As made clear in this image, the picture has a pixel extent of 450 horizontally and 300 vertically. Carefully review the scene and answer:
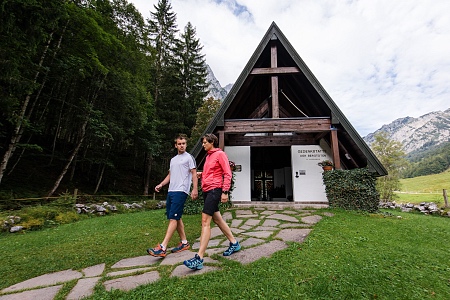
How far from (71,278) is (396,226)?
6.34m

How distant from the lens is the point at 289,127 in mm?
7367

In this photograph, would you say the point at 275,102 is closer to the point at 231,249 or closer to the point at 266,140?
the point at 266,140

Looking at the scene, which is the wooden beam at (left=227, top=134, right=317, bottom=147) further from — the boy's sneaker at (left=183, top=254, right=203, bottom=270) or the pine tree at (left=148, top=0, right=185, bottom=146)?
the pine tree at (left=148, top=0, right=185, bottom=146)

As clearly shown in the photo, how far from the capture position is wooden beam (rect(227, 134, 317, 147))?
8624 millimetres

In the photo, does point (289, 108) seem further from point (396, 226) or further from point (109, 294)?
point (109, 294)

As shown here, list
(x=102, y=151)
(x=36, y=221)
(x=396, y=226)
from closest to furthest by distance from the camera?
(x=396, y=226)
(x=36, y=221)
(x=102, y=151)

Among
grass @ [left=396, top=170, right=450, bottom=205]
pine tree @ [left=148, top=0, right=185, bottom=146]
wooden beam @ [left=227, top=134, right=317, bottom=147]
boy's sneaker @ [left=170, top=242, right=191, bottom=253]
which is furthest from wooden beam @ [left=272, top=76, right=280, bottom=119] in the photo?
grass @ [left=396, top=170, right=450, bottom=205]

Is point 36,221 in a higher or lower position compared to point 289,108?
lower

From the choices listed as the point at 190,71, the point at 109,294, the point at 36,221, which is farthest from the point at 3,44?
the point at 190,71

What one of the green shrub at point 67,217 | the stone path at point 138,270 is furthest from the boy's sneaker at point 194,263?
the green shrub at point 67,217

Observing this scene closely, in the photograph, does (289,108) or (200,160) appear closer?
(200,160)

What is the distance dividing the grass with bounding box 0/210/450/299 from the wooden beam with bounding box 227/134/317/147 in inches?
179

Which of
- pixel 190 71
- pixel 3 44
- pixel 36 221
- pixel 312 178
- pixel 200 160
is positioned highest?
pixel 190 71

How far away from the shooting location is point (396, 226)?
15.7ft
